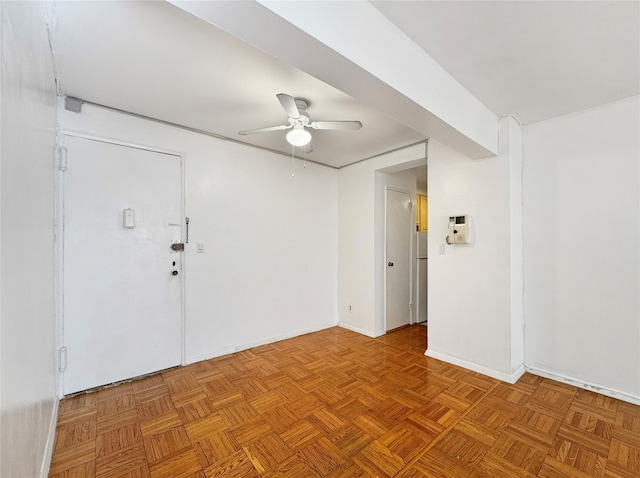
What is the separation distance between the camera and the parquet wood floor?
1.53m

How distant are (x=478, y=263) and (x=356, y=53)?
7.28 feet

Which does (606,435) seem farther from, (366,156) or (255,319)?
(366,156)

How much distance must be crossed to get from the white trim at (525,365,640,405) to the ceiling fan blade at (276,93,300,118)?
10.3 feet

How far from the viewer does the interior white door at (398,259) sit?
3.84m

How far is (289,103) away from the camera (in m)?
1.86

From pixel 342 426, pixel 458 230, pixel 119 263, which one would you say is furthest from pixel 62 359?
pixel 458 230

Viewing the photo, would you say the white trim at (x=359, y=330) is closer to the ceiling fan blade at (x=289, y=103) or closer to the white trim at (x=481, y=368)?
the white trim at (x=481, y=368)

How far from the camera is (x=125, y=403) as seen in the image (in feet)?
7.00

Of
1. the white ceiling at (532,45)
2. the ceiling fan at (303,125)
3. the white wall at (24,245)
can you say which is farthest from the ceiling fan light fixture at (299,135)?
the white wall at (24,245)

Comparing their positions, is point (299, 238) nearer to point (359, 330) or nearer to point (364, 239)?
point (364, 239)

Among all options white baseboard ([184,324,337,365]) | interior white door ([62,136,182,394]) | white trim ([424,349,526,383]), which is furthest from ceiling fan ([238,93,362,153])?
white trim ([424,349,526,383])

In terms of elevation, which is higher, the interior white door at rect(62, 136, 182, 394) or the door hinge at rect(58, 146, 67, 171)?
the door hinge at rect(58, 146, 67, 171)

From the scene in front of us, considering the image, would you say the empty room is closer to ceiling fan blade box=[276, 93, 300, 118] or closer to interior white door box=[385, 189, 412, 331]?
ceiling fan blade box=[276, 93, 300, 118]

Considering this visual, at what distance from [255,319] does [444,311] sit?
83.6 inches
